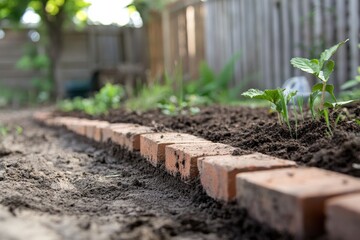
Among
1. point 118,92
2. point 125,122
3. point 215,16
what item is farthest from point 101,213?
point 215,16

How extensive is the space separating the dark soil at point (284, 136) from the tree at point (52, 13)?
647 cm

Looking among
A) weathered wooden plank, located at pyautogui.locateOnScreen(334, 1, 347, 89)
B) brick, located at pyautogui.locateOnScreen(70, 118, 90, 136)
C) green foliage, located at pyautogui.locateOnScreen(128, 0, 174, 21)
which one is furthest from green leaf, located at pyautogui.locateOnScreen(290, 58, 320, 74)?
green foliage, located at pyautogui.locateOnScreen(128, 0, 174, 21)

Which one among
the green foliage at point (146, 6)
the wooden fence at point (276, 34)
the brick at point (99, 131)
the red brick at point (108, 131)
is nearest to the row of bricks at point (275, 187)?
the red brick at point (108, 131)

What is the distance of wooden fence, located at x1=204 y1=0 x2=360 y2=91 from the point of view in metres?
4.12

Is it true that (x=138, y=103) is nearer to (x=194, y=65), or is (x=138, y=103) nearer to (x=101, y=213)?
(x=101, y=213)

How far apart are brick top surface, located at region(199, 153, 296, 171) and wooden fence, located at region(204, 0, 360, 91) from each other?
2801 millimetres

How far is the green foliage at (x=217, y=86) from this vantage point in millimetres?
5188

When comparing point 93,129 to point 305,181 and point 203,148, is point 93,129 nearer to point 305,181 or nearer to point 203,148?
point 203,148

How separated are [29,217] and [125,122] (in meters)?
1.79

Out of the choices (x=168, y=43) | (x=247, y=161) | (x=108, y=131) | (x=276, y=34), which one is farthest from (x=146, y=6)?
(x=247, y=161)

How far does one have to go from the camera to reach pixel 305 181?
119 cm

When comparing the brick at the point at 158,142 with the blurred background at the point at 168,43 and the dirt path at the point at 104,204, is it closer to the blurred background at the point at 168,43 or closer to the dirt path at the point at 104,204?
the dirt path at the point at 104,204

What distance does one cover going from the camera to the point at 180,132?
2.45 m

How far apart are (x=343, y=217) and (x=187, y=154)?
2.81 feet
